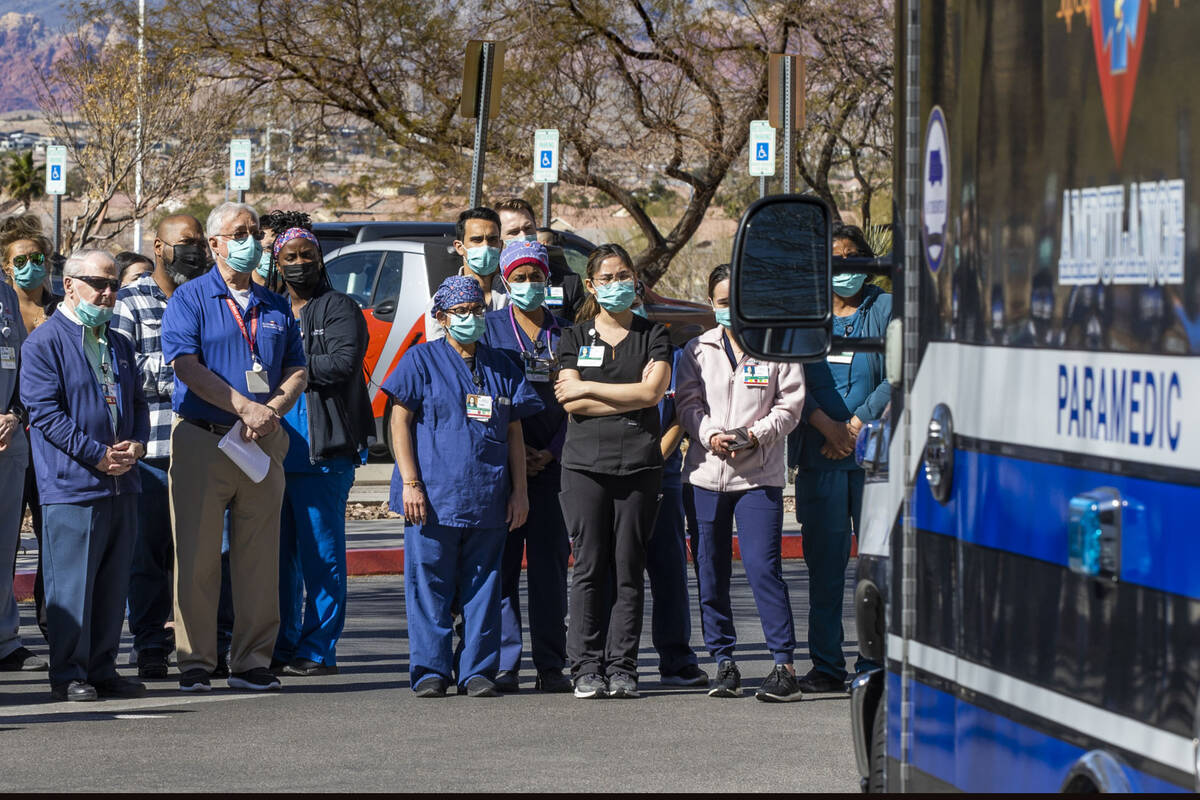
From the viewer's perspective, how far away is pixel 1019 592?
10.7ft

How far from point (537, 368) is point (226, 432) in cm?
148

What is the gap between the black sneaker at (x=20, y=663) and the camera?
9.23 metres

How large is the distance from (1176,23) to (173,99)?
3029cm

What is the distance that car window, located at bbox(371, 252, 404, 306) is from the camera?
54.3 feet

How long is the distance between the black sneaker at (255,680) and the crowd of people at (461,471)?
16 mm

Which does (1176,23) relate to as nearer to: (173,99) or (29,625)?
(29,625)

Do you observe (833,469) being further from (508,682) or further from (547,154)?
(547,154)

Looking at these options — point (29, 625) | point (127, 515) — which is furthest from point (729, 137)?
point (127, 515)

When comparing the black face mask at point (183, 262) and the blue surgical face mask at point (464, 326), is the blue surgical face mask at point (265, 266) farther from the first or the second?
the blue surgical face mask at point (464, 326)

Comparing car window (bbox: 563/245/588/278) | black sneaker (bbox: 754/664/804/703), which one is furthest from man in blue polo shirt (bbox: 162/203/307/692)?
car window (bbox: 563/245/588/278)

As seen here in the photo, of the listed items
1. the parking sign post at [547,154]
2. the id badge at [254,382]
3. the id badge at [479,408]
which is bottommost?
the id badge at [479,408]

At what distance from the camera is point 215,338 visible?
28.1ft

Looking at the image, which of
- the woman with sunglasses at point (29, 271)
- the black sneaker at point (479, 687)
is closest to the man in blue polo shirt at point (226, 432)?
the black sneaker at point (479, 687)

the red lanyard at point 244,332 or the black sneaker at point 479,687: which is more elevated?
the red lanyard at point 244,332
